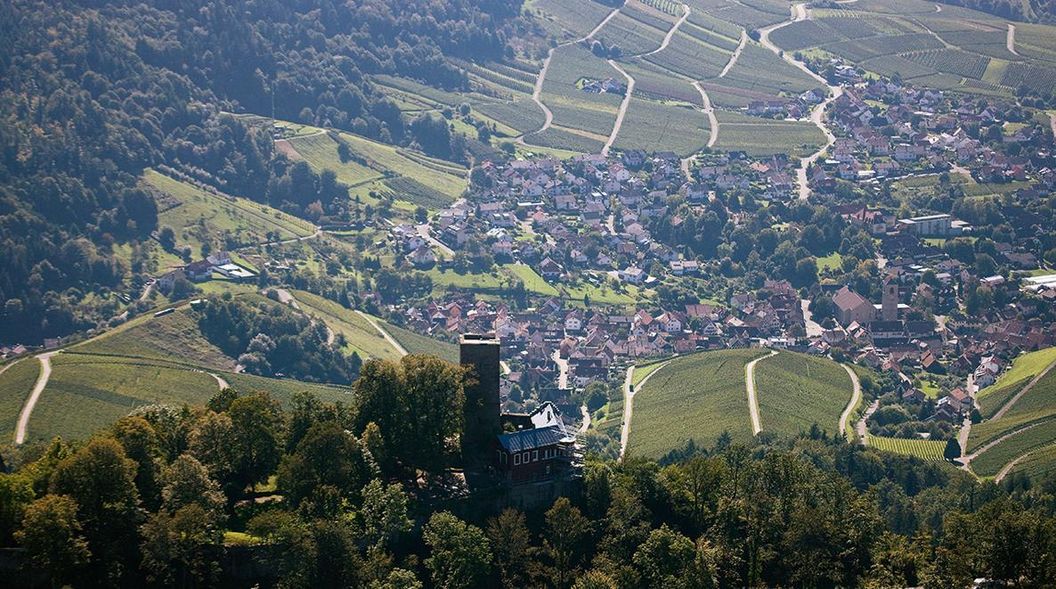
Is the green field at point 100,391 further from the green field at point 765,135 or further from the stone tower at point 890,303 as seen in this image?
the green field at point 765,135

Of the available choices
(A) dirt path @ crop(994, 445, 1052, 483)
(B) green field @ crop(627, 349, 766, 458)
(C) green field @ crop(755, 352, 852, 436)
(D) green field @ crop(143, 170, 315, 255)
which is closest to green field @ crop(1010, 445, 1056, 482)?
(A) dirt path @ crop(994, 445, 1052, 483)

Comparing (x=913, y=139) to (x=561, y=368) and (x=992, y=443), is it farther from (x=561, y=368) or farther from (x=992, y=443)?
(x=992, y=443)

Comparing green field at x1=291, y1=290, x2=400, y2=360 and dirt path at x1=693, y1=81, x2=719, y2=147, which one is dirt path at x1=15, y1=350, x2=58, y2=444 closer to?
green field at x1=291, y1=290, x2=400, y2=360

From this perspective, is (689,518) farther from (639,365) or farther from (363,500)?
(639,365)

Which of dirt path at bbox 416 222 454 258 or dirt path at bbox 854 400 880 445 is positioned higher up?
dirt path at bbox 854 400 880 445

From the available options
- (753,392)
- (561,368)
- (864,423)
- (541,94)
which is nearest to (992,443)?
(864,423)

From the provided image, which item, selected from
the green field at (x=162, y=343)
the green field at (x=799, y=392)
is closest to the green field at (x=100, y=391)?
the green field at (x=162, y=343)

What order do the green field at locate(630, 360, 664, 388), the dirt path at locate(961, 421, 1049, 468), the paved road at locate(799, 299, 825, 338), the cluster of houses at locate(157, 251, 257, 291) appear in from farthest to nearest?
the cluster of houses at locate(157, 251, 257, 291)
the paved road at locate(799, 299, 825, 338)
the green field at locate(630, 360, 664, 388)
the dirt path at locate(961, 421, 1049, 468)
